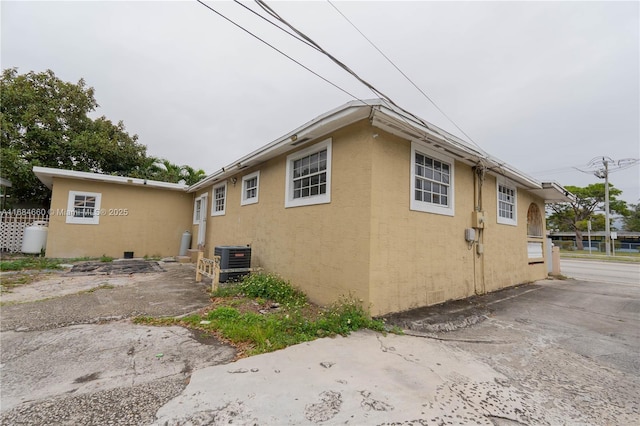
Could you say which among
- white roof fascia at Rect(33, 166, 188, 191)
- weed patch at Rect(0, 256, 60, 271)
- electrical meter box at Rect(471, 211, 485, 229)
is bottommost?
weed patch at Rect(0, 256, 60, 271)

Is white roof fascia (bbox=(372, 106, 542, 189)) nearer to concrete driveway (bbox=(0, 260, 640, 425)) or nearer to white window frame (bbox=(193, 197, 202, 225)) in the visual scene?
concrete driveway (bbox=(0, 260, 640, 425))

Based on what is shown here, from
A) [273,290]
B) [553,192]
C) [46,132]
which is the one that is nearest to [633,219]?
[553,192]

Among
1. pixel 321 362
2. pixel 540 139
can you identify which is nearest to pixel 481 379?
pixel 321 362

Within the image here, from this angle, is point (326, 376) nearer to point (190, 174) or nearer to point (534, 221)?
point (534, 221)

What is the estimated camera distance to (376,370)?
2.54 meters

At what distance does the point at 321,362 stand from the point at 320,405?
0.68 m

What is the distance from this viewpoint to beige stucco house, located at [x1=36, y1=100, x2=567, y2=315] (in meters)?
4.10

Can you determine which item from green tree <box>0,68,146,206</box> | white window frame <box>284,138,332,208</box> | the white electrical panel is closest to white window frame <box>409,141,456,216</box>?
the white electrical panel

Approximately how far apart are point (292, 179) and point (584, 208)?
42.3 metres

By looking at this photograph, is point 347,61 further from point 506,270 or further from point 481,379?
point 506,270

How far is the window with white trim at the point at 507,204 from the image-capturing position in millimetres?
7187

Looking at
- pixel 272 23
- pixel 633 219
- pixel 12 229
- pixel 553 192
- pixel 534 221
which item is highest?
pixel 633 219

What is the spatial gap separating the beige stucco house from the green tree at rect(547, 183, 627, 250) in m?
29.8

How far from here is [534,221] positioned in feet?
31.0
